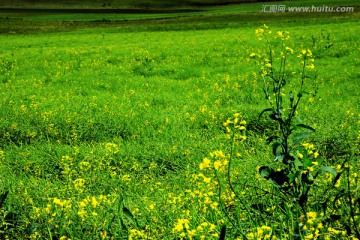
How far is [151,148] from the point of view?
7863mm

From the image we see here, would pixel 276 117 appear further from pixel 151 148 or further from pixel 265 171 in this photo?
pixel 151 148

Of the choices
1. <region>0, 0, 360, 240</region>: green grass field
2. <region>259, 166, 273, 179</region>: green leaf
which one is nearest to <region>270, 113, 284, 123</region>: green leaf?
<region>259, 166, 273, 179</region>: green leaf

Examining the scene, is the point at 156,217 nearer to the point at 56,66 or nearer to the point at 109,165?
the point at 109,165

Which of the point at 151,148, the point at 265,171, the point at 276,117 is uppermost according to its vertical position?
the point at 276,117

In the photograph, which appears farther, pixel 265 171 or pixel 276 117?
pixel 276 117

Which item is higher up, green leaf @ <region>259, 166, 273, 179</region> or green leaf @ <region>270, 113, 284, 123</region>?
green leaf @ <region>270, 113, 284, 123</region>

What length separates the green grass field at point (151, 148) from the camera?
14.2ft

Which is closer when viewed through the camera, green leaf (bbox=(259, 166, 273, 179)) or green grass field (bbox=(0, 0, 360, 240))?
green leaf (bbox=(259, 166, 273, 179))

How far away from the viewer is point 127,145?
795 cm

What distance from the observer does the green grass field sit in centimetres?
433

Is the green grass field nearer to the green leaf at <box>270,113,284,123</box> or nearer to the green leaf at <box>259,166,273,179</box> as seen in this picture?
the green leaf at <box>259,166,273,179</box>

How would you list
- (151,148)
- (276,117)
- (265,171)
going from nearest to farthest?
(265,171), (276,117), (151,148)

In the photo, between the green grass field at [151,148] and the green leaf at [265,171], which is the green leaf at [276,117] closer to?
the green leaf at [265,171]

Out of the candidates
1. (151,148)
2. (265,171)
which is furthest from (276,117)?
(151,148)
